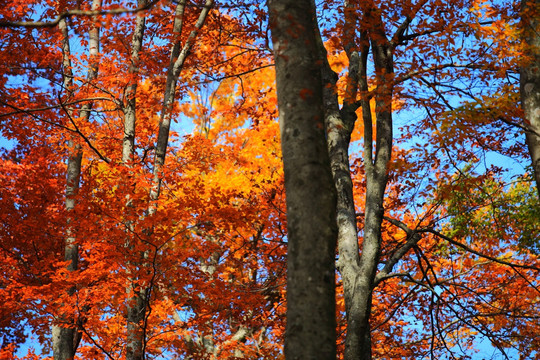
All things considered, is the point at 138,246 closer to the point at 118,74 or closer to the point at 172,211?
the point at 172,211

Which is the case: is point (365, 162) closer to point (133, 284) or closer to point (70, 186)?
point (133, 284)

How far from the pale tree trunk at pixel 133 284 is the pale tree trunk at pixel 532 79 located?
613 cm

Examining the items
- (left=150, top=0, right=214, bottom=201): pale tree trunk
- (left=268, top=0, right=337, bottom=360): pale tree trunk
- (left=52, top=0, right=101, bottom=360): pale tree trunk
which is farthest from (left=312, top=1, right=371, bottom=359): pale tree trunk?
(left=52, top=0, right=101, bottom=360): pale tree trunk

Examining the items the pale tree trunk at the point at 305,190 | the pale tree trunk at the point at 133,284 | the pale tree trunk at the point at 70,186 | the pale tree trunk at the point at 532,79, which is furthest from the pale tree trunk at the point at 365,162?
the pale tree trunk at the point at 70,186

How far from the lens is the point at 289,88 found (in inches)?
138

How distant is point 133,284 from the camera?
8242mm

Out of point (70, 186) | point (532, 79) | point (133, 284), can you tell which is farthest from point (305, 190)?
point (70, 186)

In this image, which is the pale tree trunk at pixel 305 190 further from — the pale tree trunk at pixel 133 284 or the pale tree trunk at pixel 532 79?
Answer: the pale tree trunk at pixel 133 284

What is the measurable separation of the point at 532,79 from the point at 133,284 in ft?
23.5

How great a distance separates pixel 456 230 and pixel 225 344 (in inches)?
277

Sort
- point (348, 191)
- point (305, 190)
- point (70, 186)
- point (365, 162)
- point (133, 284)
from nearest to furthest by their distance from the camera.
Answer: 1. point (305, 190)
2. point (365, 162)
3. point (348, 191)
4. point (133, 284)
5. point (70, 186)

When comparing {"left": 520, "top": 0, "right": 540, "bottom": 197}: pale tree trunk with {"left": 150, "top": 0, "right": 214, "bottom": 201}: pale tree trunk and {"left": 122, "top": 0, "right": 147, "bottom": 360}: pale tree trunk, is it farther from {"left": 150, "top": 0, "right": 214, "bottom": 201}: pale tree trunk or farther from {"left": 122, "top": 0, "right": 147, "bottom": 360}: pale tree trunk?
{"left": 122, "top": 0, "right": 147, "bottom": 360}: pale tree trunk

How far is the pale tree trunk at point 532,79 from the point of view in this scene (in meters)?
6.54

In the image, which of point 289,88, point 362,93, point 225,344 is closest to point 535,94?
point 362,93
